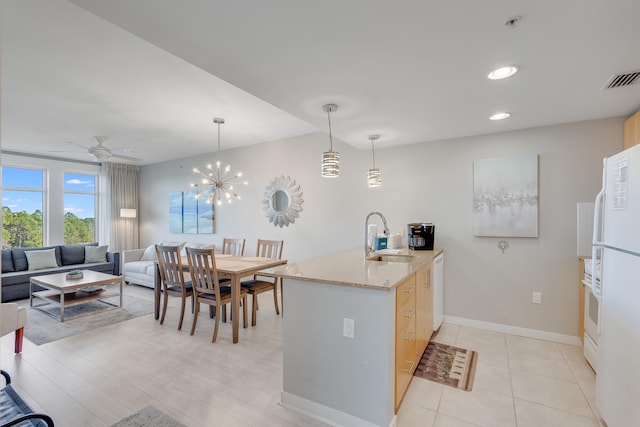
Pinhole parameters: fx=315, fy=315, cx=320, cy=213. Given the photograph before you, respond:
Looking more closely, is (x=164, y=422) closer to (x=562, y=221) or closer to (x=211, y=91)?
(x=211, y=91)

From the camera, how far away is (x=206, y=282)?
3.45 m

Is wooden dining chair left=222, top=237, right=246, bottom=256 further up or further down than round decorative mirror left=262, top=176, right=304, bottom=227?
further down

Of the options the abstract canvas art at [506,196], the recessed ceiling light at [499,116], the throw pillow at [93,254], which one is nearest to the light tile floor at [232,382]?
the abstract canvas art at [506,196]

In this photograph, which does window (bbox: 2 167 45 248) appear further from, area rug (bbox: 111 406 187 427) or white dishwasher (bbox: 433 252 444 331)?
white dishwasher (bbox: 433 252 444 331)

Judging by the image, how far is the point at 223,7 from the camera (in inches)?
62.8

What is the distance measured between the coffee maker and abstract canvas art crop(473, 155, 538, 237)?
0.54 m

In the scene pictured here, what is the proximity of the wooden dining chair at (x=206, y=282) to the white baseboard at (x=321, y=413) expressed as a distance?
138cm

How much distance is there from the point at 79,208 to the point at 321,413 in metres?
7.27

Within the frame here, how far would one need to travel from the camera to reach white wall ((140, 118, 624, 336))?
3299 millimetres

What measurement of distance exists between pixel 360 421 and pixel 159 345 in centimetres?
228

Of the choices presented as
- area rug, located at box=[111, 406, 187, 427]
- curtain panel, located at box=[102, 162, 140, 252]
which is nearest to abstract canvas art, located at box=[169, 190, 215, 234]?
curtain panel, located at box=[102, 162, 140, 252]

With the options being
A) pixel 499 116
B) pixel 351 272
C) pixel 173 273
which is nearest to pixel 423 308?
pixel 351 272

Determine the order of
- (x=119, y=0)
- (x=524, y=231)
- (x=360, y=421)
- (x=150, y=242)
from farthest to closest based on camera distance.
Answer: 1. (x=150, y=242)
2. (x=524, y=231)
3. (x=360, y=421)
4. (x=119, y=0)

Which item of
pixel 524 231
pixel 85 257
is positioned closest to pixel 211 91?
pixel 524 231
